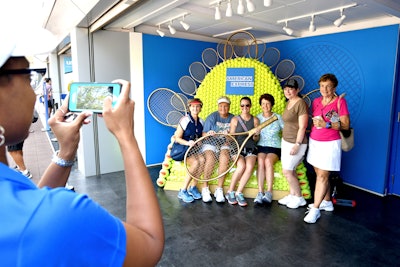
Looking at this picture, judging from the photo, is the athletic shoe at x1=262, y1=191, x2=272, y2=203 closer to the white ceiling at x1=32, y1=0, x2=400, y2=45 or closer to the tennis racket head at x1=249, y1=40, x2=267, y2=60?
the white ceiling at x1=32, y1=0, x2=400, y2=45

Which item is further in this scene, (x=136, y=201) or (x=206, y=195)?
(x=206, y=195)

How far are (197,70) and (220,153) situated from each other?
7.25 ft

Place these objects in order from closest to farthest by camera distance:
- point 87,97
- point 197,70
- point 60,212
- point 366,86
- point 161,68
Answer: point 60,212
point 87,97
point 366,86
point 161,68
point 197,70

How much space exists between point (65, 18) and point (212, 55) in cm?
256

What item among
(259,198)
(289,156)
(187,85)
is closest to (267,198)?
(259,198)

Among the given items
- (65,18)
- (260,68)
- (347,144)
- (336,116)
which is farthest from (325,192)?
(65,18)

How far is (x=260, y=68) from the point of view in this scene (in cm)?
432

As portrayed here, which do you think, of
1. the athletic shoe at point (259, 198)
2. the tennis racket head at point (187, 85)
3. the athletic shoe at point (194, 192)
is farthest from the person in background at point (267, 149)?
the tennis racket head at point (187, 85)

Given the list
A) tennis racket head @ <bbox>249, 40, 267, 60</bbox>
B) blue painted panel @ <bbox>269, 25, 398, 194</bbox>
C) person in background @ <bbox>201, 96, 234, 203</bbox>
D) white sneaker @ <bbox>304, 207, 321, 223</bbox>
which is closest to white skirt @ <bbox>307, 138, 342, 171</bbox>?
white sneaker @ <bbox>304, 207, 321, 223</bbox>

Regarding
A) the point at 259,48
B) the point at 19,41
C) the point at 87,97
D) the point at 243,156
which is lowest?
the point at 243,156

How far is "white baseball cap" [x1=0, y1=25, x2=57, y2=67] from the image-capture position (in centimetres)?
52

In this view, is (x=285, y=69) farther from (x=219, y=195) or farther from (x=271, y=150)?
(x=219, y=195)

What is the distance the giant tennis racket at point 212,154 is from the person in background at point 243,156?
0.13 m

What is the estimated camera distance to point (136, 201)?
2.06 feet
